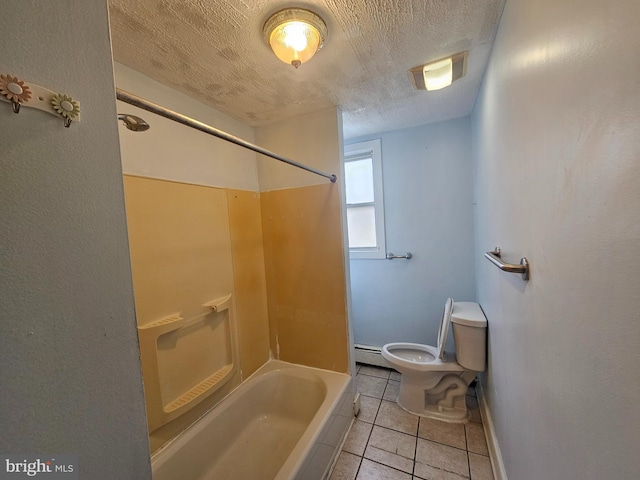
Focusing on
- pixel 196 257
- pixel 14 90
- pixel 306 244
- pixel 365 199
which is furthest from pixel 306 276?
pixel 14 90

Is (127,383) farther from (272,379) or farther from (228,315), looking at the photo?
(272,379)

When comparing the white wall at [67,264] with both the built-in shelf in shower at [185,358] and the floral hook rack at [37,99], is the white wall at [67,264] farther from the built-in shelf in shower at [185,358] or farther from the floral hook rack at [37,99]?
the built-in shelf in shower at [185,358]

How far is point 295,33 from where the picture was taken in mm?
975

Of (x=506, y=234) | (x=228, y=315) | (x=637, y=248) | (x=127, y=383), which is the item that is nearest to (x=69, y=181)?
(x=127, y=383)

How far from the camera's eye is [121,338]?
0.47 meters

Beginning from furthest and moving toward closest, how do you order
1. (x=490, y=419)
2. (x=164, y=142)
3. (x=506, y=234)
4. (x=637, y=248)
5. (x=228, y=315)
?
(x=228, y=315), (x=490, y=419), (x=164, y=142), (x=506, y=234), (x=637, y=248)

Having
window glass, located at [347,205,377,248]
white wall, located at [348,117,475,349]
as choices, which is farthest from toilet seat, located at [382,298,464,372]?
window glass, located at [347,205,377,248]

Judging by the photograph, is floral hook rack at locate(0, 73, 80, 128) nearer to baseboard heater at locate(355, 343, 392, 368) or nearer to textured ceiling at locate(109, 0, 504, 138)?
textured ceiling at locate(109, 0, 504, 138)

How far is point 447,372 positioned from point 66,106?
2271 mm

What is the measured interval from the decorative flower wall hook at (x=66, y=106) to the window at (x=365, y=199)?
2161mm

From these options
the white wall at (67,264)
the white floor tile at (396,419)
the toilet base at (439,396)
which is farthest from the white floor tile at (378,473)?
the white wall at (67,264)

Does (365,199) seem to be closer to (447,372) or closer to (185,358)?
(447,372)

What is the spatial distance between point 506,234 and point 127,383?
4.77 feet

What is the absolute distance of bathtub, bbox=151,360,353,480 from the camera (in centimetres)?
120
